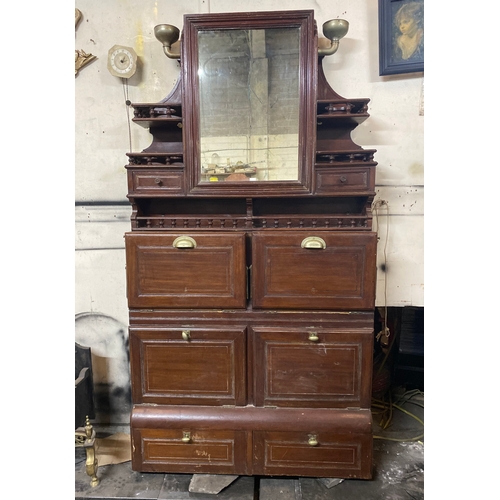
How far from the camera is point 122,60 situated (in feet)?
5.35

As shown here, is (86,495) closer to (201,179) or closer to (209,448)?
(209,448)

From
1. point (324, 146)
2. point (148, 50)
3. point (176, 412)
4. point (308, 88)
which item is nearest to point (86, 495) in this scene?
point (176, 412)

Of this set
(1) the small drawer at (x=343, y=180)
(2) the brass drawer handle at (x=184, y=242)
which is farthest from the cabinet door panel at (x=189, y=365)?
(1) the small drawer at (x=343, y=180)

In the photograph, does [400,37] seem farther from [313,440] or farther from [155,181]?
[313,440]

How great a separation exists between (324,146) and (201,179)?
602mm

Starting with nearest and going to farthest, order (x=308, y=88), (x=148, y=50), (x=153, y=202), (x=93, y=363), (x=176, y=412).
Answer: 1. (x=308, y=88)
2. (x=176, y=412)
3. (x=153, y=202)
4. (x=148, y=50)
5. (x=93, y=363)

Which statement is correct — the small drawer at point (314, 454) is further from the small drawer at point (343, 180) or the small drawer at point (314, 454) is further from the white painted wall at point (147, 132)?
the small drawer at point (343, 180)

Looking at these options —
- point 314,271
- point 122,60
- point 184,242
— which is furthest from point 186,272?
point 122,60

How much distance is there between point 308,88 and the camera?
1306mm

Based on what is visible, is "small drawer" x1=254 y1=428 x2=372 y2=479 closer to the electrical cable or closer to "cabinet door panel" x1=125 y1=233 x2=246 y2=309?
the electrical cable

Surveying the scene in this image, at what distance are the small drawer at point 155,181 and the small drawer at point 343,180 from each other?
611 millimetres

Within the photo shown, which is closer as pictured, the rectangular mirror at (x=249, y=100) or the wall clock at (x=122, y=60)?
the rectangular mirror at (x=249, y=100)

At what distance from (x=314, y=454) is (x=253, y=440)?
0.90 feet

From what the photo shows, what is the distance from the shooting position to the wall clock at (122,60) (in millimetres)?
1627
